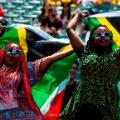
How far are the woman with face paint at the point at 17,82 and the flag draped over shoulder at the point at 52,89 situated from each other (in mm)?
125

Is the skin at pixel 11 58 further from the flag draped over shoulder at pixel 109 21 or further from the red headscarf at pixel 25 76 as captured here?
the flag draped over shoulder at pixel 109 21

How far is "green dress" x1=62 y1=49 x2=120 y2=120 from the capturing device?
563 cm

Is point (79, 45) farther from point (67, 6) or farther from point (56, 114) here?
point (67, 6)

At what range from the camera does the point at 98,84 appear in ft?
18.4

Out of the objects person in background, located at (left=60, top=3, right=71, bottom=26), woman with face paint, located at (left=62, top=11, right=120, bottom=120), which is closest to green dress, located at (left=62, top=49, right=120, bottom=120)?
woman with face paint, located at (left=62, top=11, right=120, bottom=120)

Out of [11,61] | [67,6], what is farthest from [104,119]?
[67,6]

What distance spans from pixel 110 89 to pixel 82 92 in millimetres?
270

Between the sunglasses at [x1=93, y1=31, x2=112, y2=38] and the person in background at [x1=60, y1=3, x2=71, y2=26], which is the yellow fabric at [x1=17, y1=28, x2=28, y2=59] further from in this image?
the person in background at [x1=60, y1=3, x2=71, y2=26]

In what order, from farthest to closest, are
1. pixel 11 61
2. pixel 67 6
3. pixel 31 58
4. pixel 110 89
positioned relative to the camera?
pixel 67 6
pixel 31 58
pixel 11 61
pixel 110 89

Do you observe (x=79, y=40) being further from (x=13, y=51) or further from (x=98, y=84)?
(x=13, y=51)

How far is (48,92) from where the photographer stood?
665cm

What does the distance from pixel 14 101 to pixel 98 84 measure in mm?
1124

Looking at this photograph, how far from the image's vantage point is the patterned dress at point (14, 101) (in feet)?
20.6

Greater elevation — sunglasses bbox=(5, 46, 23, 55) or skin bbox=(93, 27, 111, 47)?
skin bbox=(93, 27, 111, 47)
